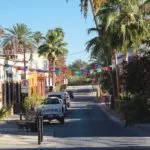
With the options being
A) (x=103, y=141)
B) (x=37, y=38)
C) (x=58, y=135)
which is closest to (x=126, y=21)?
(x=58, y=135)

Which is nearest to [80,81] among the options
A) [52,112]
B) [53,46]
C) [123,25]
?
[53,46]

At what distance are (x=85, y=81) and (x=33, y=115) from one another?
132182 millimetres

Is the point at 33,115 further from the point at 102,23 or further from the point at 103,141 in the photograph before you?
the point at 102,23

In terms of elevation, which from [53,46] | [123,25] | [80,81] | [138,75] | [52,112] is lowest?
[52,112]

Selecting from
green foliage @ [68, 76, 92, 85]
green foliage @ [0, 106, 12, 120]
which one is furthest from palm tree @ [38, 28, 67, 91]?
green foliage @ [68, 76, 92, 85]

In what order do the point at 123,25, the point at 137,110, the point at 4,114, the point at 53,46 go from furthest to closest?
the point at 53,46 < the point at 123,25 < the point at 4,114 < the point at 137,110

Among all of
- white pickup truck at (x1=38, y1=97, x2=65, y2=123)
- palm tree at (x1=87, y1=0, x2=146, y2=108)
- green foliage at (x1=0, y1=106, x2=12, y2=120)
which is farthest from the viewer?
palm tree at (x1=87, y1=0, x2=146, y2=108)

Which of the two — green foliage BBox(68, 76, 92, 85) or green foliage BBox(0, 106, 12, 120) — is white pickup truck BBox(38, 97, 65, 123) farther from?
green foliage BBox(68, 76, 92, 85)

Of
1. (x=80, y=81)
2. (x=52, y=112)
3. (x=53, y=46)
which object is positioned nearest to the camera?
(x=52, y=112)

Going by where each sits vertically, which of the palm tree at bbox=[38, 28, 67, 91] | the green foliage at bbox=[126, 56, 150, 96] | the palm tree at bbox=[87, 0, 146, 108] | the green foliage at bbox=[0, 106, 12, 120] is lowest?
the green foliage at bbox=[0, 106, 12, 120]

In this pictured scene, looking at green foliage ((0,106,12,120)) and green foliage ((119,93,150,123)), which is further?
green foliage ((0,106,12,120))

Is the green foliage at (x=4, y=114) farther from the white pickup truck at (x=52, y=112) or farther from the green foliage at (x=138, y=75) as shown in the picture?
the green foliage at (x=138, y=75)

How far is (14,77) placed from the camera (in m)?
55.1

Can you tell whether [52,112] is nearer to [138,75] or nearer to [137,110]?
[137,110]
